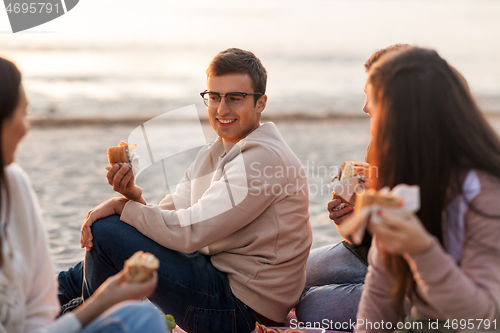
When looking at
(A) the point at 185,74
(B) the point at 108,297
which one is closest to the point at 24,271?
Result: (B) the point at 108,297

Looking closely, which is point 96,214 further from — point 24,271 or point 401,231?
point 401,231

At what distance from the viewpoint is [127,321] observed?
4.91ft

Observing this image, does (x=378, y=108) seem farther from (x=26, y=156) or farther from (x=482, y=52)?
(x=482, y=52)

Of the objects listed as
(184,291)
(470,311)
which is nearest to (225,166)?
(184,291)

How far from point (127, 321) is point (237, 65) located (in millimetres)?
1798

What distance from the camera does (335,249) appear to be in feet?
10.6

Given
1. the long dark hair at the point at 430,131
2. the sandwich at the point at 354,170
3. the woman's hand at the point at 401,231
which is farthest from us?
the sandwich at the point at 354,170

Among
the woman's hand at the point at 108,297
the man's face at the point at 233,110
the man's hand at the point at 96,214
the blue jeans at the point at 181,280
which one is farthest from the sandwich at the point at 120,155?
the woman's hand at the point at 108,297

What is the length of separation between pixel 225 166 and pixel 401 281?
1.26 metres

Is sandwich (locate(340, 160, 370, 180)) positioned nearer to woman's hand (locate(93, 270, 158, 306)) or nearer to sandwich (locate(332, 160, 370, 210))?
sandwich (locate(332, 160, 370, 210))

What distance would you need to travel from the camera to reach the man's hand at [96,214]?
8.39 ft

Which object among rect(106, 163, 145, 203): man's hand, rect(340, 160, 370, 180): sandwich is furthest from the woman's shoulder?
rect(106, 163, 145, 203): man's hand

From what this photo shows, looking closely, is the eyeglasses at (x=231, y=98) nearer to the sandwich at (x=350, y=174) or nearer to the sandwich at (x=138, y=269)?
the sandwich at (x=350, y=174)

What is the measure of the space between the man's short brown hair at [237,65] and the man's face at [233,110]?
3 centimetres
